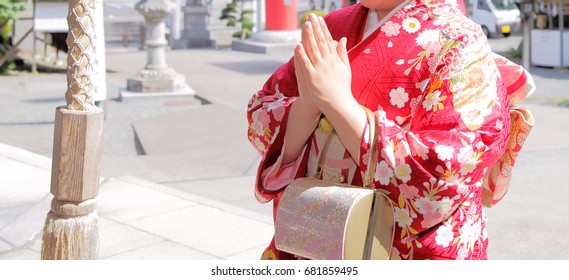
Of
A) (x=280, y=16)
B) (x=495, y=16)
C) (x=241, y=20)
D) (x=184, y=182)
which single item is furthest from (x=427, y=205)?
(x=241, y=20)

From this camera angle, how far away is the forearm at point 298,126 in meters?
2.26

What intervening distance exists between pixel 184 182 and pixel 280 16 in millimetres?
15103

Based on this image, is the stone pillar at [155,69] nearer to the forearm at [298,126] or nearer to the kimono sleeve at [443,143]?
the forearm at [298,126]

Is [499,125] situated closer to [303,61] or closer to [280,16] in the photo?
[303,61]

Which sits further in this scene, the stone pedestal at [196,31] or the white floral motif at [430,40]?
the stone pedestal at [196,31]

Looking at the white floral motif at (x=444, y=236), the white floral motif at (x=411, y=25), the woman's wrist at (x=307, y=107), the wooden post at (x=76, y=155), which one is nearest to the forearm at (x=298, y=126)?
the woman's wrist at (x=307, y=107)

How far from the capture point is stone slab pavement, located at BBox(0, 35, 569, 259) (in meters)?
5.56

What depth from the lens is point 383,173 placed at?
2.17 meters

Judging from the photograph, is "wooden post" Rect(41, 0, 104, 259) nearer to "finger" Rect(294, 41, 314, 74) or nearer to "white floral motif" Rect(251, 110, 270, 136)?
"white floral motif" Rect(251, 110, 270, 136)

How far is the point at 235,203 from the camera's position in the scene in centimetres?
677

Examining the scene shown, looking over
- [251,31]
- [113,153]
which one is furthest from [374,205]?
[251,31]

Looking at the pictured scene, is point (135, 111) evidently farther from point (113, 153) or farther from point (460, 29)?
point (460, 29)

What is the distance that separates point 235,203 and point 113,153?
2.97 meters

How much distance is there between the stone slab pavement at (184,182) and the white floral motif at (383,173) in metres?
3.11
